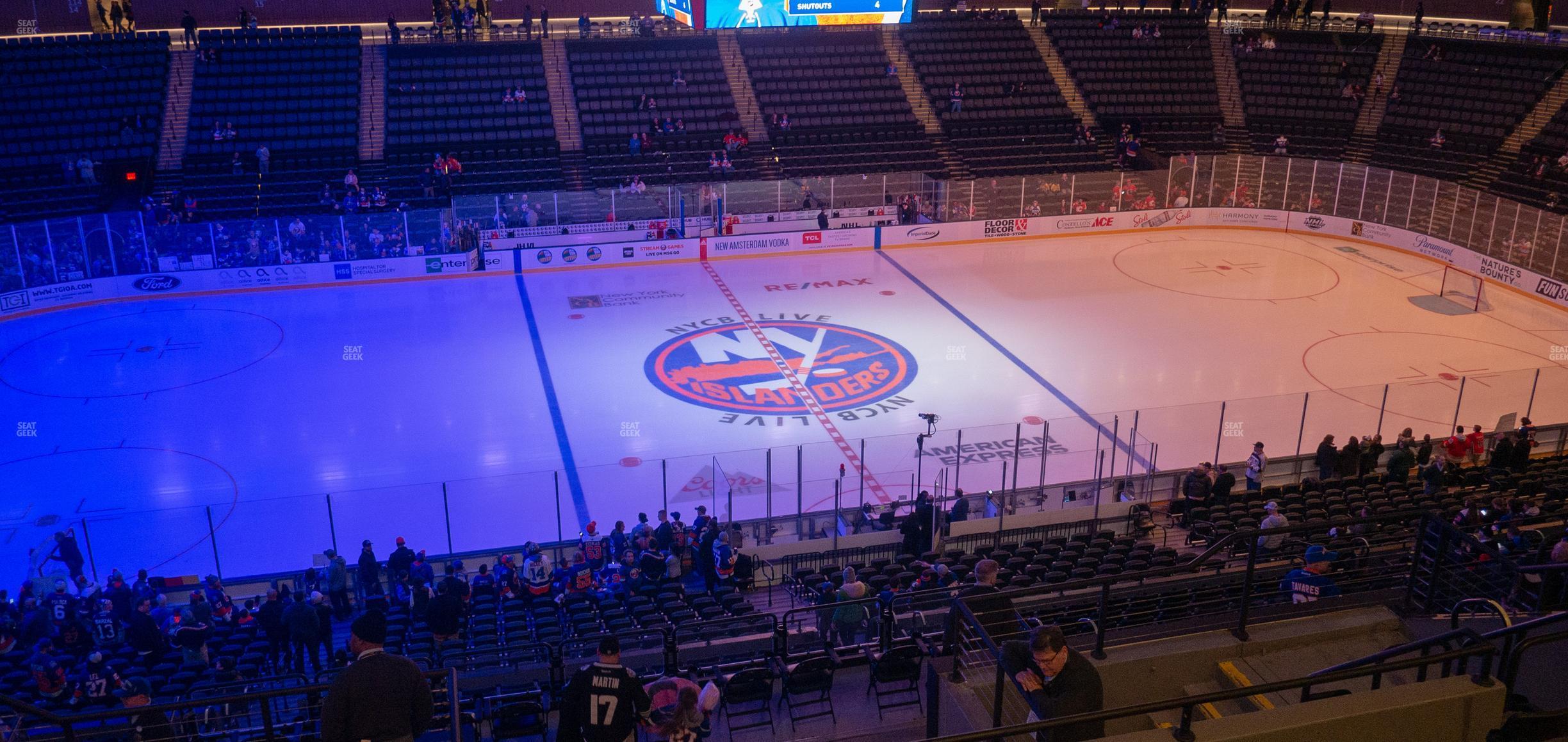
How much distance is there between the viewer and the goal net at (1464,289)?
2791cm

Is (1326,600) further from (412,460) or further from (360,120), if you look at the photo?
(360,120)

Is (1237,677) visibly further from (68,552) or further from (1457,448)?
(68,552)

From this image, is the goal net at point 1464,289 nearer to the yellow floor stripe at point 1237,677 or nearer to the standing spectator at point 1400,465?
the standing spectator at point 1400,465

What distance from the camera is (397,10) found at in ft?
126

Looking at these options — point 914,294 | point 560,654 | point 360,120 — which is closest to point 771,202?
point 914,294

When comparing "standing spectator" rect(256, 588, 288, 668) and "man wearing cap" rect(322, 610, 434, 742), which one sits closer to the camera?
"man wearing cap" rect(322, 610, 434, 742)

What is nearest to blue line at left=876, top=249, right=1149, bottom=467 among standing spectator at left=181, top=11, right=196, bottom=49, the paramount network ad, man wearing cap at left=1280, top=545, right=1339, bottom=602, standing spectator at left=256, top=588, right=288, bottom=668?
man wearing cap at left=1280, top=545, right=1339, bottom=602

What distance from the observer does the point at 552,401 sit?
21844mm

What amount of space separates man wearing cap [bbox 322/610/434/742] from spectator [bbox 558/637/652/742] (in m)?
0.88

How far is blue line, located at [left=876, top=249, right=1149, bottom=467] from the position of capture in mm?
17375

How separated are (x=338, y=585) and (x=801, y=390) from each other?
33.6ft

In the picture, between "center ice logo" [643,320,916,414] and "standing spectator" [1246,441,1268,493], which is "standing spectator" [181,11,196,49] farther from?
"standing spectator" [1246,441,1268,493]

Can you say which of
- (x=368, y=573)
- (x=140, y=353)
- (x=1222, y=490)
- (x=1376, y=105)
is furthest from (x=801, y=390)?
(x=1376, y=105)

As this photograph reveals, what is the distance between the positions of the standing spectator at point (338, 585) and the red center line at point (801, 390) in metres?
6.71
